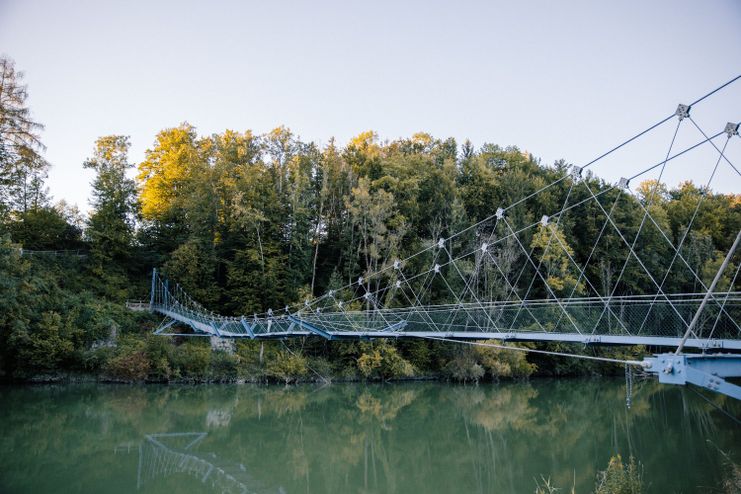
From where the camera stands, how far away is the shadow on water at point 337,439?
26.4 feet

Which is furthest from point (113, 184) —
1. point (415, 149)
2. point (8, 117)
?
point (415, 149)

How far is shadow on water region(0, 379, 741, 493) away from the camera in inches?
316

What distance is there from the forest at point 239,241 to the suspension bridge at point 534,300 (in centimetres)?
49

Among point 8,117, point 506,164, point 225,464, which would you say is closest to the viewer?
point 225,464

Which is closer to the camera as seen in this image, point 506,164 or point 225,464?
point 225,464

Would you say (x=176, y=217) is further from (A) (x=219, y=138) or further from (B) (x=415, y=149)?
(B) (x=415, y=149)

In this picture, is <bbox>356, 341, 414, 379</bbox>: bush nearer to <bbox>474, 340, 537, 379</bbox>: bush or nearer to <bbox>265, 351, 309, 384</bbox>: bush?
<bbox>265, 351, 309, 384</bbox>: bush

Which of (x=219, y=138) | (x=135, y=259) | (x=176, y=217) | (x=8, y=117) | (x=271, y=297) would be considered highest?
(x=219, y=138)

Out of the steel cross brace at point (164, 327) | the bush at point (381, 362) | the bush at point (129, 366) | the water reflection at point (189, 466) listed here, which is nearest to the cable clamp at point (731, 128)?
the water reflection at point (189, 466)

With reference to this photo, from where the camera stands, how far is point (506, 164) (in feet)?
90.1

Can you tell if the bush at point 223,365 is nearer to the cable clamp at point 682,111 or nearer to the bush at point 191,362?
the bush at point 191,362

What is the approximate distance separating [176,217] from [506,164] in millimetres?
15820

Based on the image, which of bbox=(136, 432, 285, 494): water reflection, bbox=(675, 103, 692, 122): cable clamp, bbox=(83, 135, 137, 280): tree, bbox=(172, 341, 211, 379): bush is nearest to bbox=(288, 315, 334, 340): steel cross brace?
bbox=(136, 432, 285, 494): water reflection

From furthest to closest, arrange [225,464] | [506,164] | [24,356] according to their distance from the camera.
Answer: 1. [506,164]
2. [24,356]
3. [225,464]
